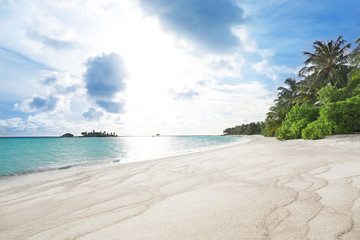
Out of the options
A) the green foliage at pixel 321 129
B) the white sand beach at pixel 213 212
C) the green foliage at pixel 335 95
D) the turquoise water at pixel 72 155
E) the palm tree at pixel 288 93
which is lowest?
the turquoise water at pixel 72 155

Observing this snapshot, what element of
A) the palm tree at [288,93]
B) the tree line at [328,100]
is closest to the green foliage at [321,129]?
the tree line at [328,100]

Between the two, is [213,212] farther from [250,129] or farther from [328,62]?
[250,129]

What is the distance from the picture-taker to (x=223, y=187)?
356cm

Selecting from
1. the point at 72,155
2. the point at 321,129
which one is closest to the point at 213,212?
the point at 321,129

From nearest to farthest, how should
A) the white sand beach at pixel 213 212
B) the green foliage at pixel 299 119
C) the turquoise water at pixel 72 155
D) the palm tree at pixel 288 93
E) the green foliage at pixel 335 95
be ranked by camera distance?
the white sand beach at pixel 213 212 < the turquoise water at pixel 72 155 < the green foliage at pixel 335 95 < the green foliage at pixel 299 119 < the palm tree at pixel 288 93

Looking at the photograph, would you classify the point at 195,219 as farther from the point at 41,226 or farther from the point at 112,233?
the point at 41,226

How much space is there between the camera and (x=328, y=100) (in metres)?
14.6

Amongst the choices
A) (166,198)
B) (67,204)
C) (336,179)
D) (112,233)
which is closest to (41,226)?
(67,204)

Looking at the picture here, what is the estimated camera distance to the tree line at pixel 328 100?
489 inches

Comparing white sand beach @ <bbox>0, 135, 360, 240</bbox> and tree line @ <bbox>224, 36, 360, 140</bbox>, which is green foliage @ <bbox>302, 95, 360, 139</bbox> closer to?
tree line @ <bbox>224, 36, 360, 140</bbox>

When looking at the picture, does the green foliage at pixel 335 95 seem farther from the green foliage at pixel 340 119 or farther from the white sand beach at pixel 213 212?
the white sand beach at pixel 213 212

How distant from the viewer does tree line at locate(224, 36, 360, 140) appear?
12422 millimetres

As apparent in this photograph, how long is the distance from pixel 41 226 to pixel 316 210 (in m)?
3.72

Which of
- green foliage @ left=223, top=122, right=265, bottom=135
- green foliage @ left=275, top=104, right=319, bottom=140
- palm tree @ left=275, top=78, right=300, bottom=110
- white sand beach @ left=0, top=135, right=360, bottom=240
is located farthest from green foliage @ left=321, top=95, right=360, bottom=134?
green foliage @ left=223, top=122, right=265, bottom=135
